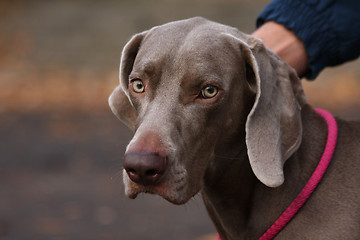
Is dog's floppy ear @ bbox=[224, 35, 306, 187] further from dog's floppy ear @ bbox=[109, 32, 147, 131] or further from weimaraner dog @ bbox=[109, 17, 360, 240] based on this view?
dog's floppy ear @ bbox=[109, 32, 147, 131]

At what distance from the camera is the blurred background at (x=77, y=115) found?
6719 mm

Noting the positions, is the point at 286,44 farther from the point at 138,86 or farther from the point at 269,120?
the point at 138,86

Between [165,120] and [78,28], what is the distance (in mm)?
11430

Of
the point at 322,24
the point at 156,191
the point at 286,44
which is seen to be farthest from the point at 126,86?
the point at 322,24

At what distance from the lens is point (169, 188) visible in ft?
9.87

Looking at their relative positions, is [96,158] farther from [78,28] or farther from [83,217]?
[78,28]

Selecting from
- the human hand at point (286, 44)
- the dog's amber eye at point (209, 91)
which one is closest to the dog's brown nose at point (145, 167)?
the dog's amber eye at point (209, 91)

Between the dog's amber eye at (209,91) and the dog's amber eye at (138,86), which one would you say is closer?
the dog's amber eye at (209,91)

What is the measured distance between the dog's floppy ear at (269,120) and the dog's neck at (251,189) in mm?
177

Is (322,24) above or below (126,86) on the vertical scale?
above

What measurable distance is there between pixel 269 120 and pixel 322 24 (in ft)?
3.29

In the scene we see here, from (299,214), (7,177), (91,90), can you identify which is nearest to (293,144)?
(299,214)

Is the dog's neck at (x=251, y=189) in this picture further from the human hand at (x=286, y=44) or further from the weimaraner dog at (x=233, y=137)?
the human hand at (x=286, y=44)

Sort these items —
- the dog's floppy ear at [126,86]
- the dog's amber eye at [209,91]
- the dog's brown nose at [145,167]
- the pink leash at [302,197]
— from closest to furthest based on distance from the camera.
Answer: the dog's brown nose at [145,167] → the dog's amber eye at [209,91] → the pink leash at [302,197] → the dog's floppy ear at [126,86]
